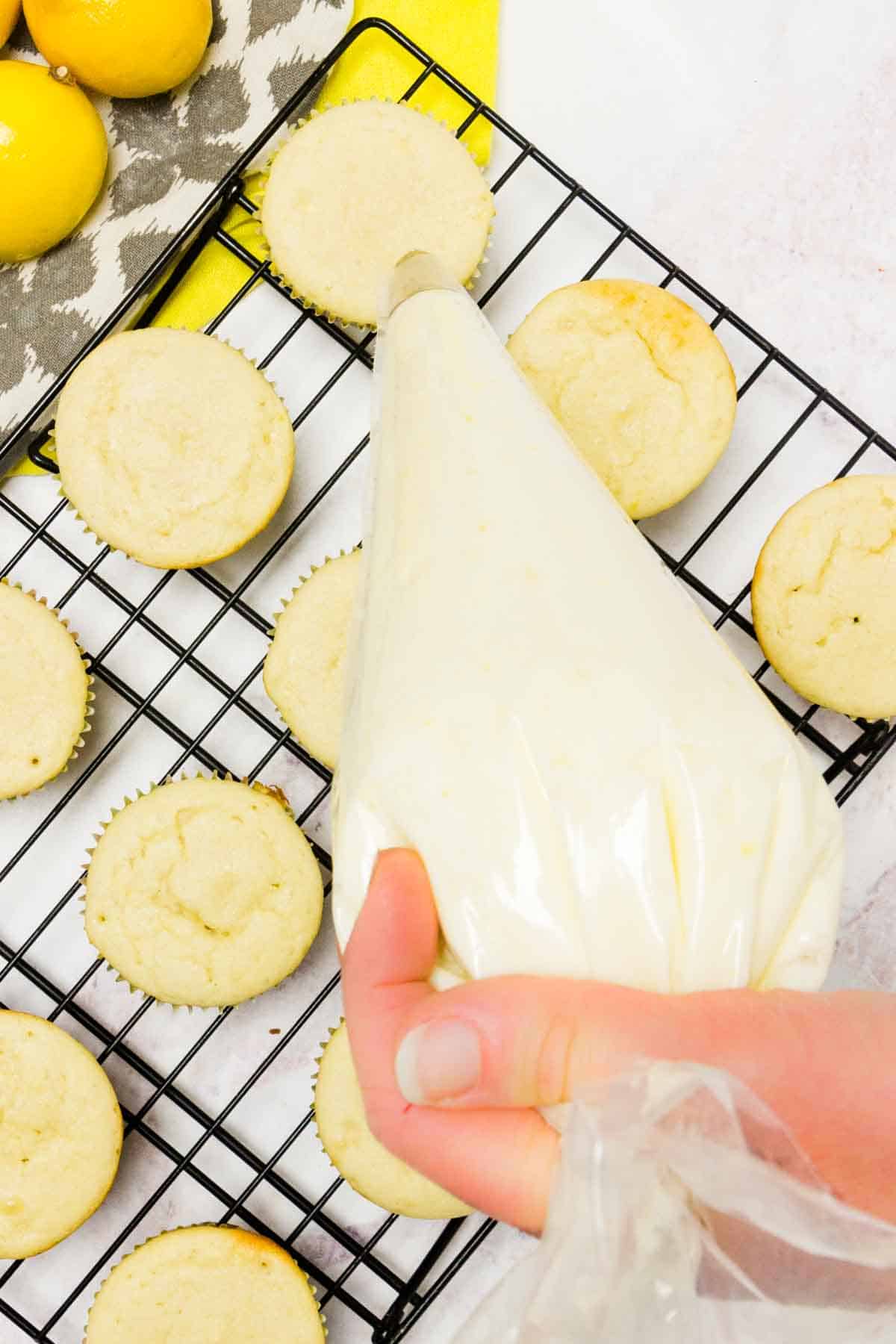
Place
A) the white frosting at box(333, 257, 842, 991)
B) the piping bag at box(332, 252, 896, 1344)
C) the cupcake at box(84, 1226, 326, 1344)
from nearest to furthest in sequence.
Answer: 1. the piping bag at box(332, 252, 896, 1344)
2. the white frosting at box(333, 257, 842, 991)
3. the cupcake at box(84, 1226, 326, 1344)

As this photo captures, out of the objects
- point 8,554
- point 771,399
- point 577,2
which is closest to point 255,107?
point 577,2

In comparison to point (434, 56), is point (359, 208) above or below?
below

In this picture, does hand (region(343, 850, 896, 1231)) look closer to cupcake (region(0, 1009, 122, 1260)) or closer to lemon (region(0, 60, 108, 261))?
cupcake (region(0, 1009, 122, 1260))

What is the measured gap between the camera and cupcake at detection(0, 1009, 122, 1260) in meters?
1.32

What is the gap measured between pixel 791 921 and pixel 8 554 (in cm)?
109

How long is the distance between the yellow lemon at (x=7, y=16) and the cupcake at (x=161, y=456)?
1.47ft

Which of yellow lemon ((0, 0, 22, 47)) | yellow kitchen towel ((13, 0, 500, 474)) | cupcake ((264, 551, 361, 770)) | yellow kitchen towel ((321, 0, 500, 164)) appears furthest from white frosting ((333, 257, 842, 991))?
yellow lemon ((0, 0, 22, 47))

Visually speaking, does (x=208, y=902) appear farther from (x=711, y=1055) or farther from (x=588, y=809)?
(x=711, y=1055)

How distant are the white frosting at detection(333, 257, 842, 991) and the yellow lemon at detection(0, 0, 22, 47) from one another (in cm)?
92

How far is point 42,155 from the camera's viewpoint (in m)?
1.36

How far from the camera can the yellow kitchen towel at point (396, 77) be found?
1.47 m

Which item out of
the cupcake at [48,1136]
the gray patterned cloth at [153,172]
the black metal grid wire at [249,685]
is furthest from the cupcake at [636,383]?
the cupcake at [48,1136]

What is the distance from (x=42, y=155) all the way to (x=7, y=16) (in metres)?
0.24

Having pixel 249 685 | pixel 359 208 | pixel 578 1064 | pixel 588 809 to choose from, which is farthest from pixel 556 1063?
pixel 359 208
